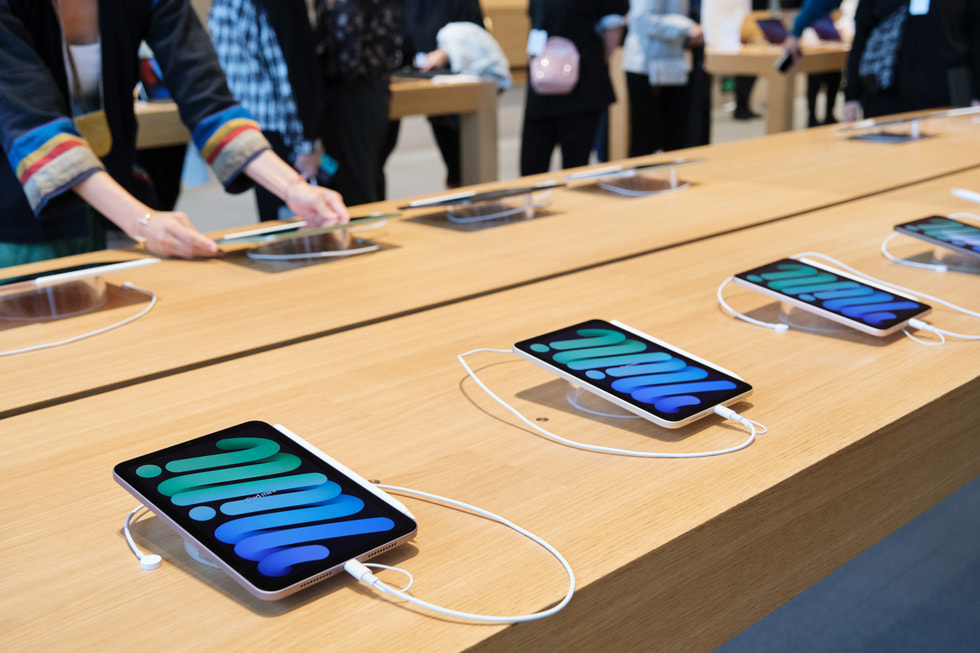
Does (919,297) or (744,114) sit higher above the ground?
(744,114)

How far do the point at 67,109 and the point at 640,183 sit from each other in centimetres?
96

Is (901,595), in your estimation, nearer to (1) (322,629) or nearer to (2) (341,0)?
(1) (322,629)

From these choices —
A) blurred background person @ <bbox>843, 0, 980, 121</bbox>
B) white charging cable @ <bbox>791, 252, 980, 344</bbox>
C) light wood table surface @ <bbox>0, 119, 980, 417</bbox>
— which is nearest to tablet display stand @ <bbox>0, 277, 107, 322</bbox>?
light wood table surface @ <bbox>0, 119, 980, 417</bbox>

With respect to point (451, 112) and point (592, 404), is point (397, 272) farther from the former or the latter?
point (451, 112)

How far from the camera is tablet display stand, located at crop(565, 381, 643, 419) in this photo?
29.5 inches

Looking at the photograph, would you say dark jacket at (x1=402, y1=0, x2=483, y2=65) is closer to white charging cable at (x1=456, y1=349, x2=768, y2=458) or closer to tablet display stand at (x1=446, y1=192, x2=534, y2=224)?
tablet display stand at (x1=446, y1=192, x2=534, y2=224)

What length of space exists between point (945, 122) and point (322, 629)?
239 cm

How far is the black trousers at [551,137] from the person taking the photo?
313cm

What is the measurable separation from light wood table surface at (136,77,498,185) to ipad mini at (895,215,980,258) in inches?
80.1

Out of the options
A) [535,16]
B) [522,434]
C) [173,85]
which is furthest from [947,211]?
[535,16]

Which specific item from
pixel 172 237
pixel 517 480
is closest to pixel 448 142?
pixel 172 237

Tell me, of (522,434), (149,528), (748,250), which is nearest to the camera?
(149,528)

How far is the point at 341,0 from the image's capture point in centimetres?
225

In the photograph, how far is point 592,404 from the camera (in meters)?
0.77
